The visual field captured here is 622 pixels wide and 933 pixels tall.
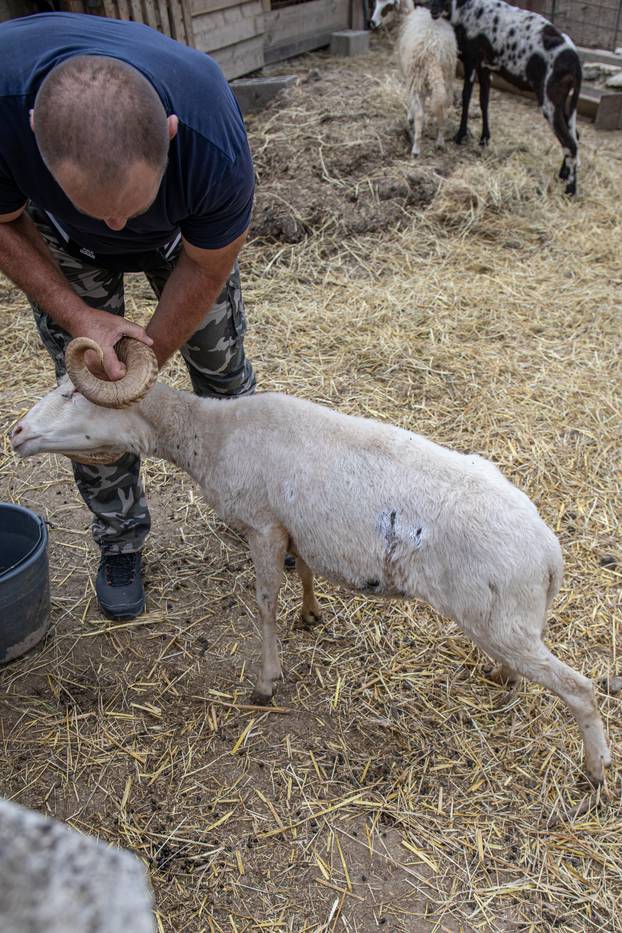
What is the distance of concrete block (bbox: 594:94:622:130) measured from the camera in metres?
9.02

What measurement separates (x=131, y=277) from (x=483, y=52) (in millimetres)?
4977

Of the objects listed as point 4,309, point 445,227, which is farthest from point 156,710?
point 445,227

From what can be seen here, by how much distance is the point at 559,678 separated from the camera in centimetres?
243

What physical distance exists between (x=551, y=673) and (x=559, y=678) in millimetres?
38

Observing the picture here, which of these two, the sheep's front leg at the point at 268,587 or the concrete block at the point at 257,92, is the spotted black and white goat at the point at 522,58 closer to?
the concrete block at the point at 257,92

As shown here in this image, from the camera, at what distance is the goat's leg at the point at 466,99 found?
8.11 m

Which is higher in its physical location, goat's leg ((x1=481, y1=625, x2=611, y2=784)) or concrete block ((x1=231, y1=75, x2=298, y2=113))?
concrete block ((x1=231, y1=75, x2=298, y2=113))

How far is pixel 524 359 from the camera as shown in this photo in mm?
5078

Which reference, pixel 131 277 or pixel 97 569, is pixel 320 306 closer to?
pixel 131 277

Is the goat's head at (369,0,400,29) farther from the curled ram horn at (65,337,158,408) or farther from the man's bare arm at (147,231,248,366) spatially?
the curled ram horn at (65,337,158,408)

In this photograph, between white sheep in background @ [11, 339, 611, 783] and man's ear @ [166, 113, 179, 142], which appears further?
white sheep in background @ [11, 339, 611, 783]

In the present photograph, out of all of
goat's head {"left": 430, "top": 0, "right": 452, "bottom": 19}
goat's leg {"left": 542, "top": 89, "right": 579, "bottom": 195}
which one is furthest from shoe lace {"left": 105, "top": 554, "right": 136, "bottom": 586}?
goat's head {"left": 430, "top": 0, "right": 452, "bottom": 19}

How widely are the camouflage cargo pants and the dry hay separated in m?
0.43

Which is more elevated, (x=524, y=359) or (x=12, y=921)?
(x=12, y=921)
